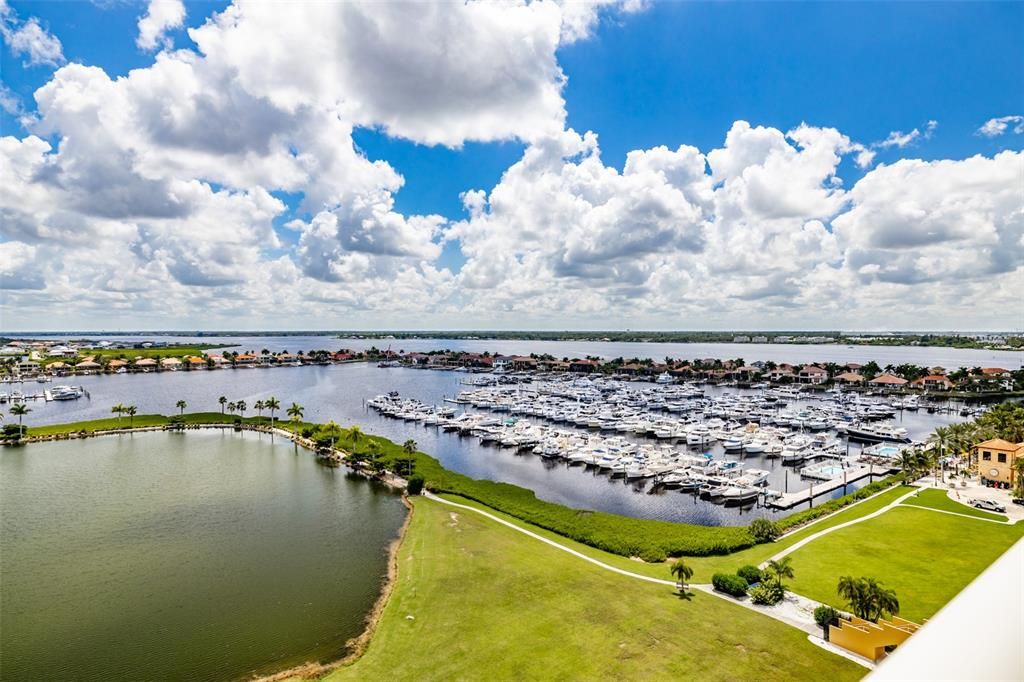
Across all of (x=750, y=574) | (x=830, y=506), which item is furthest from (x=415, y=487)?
(x=830, y=506)

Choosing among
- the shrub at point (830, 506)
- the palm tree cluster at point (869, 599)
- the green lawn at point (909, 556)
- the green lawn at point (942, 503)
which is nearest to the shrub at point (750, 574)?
the green lawn at point (909, 556)

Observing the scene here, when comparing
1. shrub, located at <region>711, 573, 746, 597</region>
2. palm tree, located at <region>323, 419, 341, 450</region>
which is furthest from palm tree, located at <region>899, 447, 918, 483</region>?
palm tree, located at <region>323, 419, 341, 450</region>

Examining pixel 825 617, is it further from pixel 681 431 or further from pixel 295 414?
pixel 295 414

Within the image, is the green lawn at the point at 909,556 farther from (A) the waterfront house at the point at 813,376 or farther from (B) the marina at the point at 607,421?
(A) the waterfront house at the point at 813,376

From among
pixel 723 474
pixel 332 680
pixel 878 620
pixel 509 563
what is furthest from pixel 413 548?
pixel 723 474

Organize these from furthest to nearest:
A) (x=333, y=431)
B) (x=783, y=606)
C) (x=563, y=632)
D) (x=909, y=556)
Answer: (x=333, y=431), (x=909, y=556), (x=783, y=606), (x=563, y=632)

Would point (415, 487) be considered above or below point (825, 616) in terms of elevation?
below

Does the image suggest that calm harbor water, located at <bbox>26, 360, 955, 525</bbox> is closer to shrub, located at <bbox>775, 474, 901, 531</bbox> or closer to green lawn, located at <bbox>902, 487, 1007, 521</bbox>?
shrub, located at <bbox>775, 474, 901, 531</bbox>
